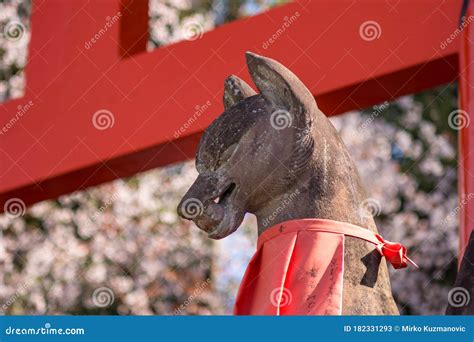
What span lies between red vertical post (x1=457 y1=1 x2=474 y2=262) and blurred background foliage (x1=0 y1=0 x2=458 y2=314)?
11.8 feet

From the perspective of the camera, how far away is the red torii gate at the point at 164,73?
13.0 ft

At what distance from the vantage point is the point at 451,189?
7879 millimetres

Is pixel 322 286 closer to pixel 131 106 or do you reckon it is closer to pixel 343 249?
pixel 343 249

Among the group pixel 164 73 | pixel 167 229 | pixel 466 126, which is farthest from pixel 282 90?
pixel 167 229

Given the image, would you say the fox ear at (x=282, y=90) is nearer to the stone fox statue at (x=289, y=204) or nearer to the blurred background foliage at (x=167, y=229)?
the stone fox statue at (x=289, y=204)

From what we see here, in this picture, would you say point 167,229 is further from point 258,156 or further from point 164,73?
point 258,156

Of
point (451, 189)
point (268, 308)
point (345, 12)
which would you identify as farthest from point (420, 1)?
point (451, 189)

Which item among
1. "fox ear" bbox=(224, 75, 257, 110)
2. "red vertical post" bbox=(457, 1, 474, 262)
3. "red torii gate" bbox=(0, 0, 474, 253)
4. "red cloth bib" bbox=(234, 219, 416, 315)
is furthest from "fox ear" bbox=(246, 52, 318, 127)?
"red torii gate" bbox=(0, 0, 474, 253)

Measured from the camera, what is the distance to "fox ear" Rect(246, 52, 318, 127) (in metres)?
2.71

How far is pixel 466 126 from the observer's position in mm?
3789

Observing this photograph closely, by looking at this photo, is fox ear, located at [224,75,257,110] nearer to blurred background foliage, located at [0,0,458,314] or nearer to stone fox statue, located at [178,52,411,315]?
stone fox statue, located at [178,52,411,315]

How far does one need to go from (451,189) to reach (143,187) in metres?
2.22

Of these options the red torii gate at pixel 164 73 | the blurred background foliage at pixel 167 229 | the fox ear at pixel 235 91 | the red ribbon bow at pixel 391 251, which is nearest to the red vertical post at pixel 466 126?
the red torii gate at pixel 164 73

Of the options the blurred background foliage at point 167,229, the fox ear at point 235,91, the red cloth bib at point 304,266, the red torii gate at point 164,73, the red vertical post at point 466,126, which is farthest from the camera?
the blurred background foliage at point 167,229
